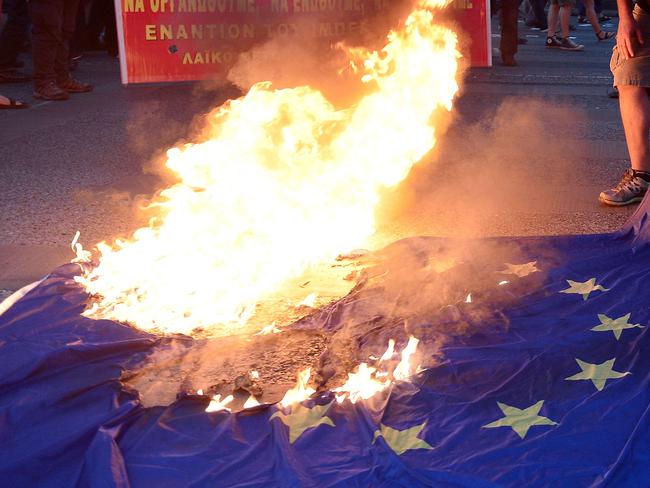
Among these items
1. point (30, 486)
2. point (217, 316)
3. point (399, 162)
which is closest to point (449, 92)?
point (399, 162)

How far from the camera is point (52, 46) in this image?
8.68 metres

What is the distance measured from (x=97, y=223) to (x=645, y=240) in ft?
9.77

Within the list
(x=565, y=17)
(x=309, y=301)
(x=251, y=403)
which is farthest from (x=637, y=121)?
(x=565, y=17)

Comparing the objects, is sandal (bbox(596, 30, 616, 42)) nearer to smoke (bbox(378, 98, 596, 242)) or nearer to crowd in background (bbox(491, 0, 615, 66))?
crowd in background (bbox(491, 0, 615, 66))

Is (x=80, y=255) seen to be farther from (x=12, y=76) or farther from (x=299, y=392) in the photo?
(x=12, y=76)

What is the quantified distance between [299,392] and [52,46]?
6763 millimetres

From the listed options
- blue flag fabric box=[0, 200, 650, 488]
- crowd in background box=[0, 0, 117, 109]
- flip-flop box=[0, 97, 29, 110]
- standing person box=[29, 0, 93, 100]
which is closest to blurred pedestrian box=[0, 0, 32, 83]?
crowd in background box=[0, 0, 117, 109]

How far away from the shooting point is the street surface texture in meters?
4.93

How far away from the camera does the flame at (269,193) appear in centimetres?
388

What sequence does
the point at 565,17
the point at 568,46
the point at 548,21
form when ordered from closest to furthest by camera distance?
the point at 565,17 → the point at 568,46 → the point at 548,21

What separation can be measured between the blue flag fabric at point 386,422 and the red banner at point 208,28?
14.7ft

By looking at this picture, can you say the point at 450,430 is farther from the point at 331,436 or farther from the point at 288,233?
the point at 288,233

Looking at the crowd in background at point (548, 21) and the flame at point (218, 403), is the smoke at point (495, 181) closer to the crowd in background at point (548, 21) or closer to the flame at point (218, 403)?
the flame at point (218, 403)

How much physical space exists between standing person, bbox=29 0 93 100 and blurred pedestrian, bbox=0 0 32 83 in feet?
2.84
